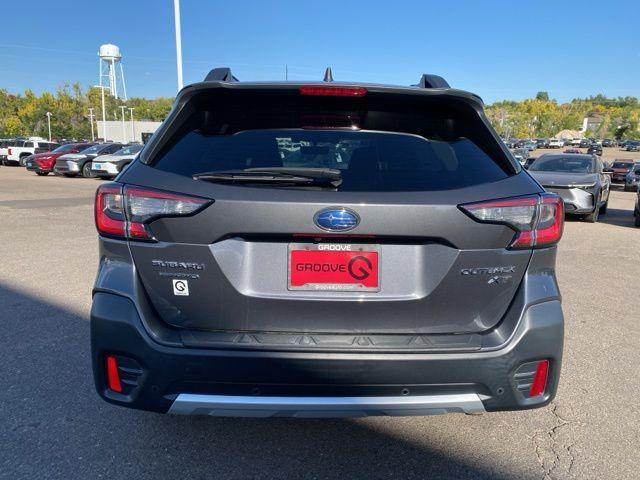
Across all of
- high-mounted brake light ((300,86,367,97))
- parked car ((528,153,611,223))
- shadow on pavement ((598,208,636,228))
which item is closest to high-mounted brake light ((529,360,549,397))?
high-mounted brake light ((300,86,367,97))

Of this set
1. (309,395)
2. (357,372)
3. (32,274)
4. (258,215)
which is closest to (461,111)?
(258,215)

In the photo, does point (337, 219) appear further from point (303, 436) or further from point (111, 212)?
point (303, 436)

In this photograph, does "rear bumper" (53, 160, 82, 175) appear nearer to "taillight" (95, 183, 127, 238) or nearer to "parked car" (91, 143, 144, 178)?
"parked car" (91, 143, 144, 178)

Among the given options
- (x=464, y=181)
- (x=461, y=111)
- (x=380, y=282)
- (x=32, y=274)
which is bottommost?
(x=32, y=274)

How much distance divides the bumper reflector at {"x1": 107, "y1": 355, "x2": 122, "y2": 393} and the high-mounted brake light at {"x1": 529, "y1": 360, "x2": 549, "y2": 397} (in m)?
1.80

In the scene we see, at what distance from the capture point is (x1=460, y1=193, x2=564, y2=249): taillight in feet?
6.87

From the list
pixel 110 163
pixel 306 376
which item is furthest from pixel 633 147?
pixel 306 376

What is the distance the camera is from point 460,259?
210 centimetres

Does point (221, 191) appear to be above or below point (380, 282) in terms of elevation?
above

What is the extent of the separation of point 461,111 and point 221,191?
1.21 meters

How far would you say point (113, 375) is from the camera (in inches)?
87.0

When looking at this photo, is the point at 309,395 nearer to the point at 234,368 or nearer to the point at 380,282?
the point at 234,368

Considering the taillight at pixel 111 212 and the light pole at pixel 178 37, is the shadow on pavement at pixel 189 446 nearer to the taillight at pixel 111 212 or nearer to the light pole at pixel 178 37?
the taillight at pixel 111 212

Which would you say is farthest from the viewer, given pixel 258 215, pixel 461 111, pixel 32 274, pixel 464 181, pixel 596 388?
pixel 32 274
